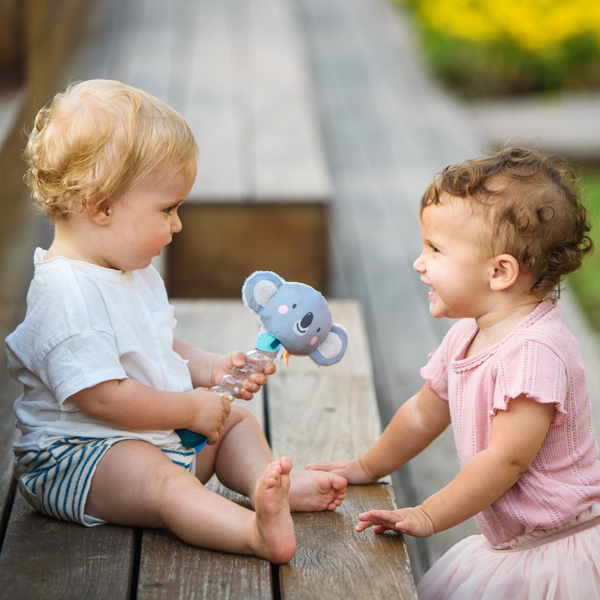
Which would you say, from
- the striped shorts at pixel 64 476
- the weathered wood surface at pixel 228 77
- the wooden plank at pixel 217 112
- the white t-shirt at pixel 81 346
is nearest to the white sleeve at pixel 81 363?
the white t-shirt at pixel 81 346

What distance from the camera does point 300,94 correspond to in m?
4.82

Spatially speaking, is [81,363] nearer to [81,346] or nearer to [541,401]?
[81,346]

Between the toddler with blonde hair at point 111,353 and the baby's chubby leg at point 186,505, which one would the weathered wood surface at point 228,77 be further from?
the baby's chubby leg at point 186,505

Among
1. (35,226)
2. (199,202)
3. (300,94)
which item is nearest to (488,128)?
(300,94)

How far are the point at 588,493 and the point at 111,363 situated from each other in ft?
2.96

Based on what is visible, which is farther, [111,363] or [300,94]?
[300,94]

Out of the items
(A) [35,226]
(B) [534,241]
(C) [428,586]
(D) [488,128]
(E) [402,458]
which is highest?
(B) [534,241]

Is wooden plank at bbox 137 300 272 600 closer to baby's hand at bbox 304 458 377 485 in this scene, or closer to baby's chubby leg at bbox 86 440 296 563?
baby's chubby leg at bbox 86 440 296 563

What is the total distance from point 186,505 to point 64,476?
255 mm

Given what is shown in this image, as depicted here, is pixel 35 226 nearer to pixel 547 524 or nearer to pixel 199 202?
pixel 199 202

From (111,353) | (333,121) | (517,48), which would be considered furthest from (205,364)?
(517,48)

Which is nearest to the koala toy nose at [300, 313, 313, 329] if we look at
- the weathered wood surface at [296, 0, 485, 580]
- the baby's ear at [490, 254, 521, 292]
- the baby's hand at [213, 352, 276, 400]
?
the baby's hand at [213, 352, 276, 400]

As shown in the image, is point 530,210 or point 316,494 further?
point 316,494

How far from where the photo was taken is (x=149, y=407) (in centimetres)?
183
